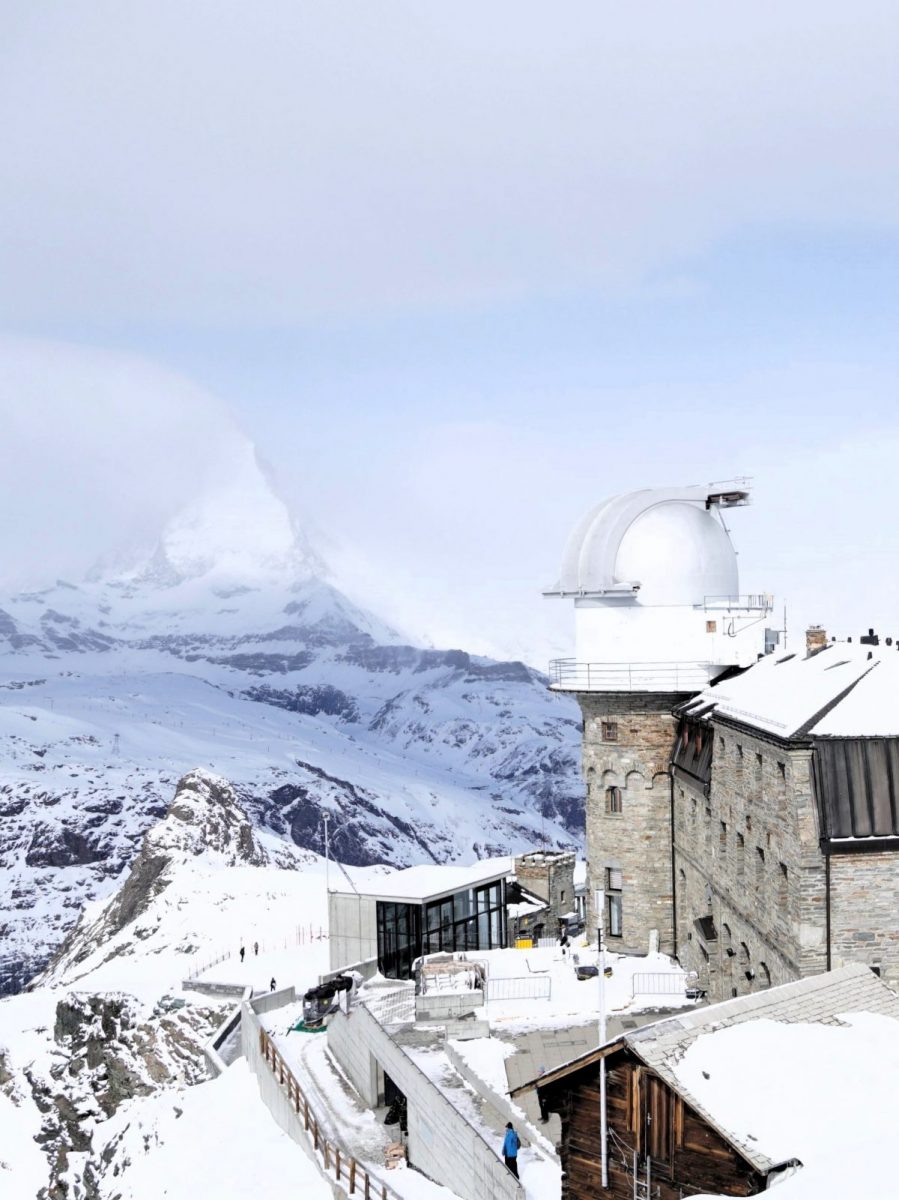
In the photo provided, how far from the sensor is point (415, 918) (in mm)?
42719

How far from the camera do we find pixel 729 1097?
58.1 feet

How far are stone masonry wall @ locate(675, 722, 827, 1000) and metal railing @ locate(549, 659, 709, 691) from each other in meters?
3.34

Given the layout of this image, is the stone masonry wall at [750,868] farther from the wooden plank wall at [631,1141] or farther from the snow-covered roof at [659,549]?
the wooden plank wall at [631,1141]

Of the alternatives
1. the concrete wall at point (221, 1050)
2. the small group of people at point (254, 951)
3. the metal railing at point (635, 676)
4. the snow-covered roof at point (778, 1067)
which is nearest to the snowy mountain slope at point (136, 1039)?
the small group of people at point (254, 951)

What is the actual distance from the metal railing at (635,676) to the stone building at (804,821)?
170 inches

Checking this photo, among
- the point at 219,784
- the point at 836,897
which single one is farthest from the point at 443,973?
the point at 219,784

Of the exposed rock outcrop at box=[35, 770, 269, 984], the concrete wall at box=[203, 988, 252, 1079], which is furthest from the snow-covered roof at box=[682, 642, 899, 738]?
the exposed rock outcrop at box=[35, 770, 269, 984]

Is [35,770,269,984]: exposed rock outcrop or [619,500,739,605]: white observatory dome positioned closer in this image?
[619,500,739,605]: white observatory dome

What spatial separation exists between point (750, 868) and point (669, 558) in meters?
12.9

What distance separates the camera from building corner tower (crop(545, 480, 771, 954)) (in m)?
41.2

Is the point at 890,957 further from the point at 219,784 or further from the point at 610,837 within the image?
the point at 219,784

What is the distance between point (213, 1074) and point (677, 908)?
677 inches

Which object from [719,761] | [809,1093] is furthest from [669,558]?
[809,1093]

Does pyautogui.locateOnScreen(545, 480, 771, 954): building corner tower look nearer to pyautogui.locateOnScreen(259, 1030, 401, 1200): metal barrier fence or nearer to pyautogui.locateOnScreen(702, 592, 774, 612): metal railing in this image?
pyautogui.locateOnScreen(702, 592, 774, 612): metal railing
